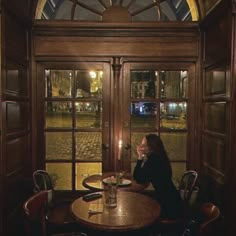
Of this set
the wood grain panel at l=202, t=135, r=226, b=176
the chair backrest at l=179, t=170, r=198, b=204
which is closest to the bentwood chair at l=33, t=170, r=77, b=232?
the chair backrest at l=179, t=170, r=198, b=204

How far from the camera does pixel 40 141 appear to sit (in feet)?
11.4

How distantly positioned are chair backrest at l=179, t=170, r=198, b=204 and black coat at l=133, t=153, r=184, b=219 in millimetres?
267

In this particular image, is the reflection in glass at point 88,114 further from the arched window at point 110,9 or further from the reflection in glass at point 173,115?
the arched window at point 110,9

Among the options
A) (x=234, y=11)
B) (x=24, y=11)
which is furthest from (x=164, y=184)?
(x=24, y=11)

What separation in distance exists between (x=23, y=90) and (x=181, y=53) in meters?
1.78

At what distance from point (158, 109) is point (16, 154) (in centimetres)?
163

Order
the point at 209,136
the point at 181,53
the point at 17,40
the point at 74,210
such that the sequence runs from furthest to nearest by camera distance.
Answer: the point at 181,53 → the point at 209,136 → the point at 17,40 → the point at 74,210

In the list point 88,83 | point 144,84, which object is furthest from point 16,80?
point 144,84

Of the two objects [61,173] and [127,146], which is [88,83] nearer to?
[127,146]

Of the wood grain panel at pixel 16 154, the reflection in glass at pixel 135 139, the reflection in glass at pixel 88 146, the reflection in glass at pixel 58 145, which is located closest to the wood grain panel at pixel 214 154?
the reflection in glass at pixel 135 139

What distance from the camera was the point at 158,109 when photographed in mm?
3514

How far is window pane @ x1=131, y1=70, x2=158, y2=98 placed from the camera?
11.5 feet

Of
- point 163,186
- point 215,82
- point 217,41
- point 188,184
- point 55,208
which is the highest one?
point 217,41

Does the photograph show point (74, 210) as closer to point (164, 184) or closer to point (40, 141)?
point (164, 184)
